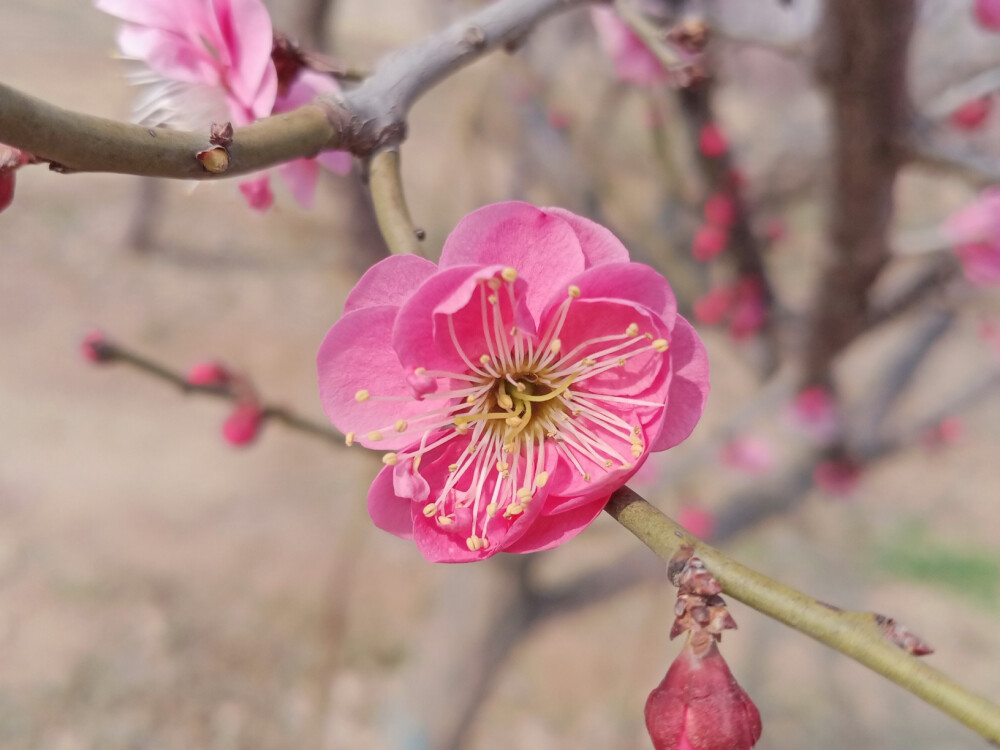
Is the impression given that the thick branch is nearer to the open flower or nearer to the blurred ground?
the open flower

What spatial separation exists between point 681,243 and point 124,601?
1697 mm

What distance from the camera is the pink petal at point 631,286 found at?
360 millimetres

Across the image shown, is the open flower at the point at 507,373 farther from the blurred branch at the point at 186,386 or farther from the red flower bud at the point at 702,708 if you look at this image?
the blurred branch at the point at 186,386

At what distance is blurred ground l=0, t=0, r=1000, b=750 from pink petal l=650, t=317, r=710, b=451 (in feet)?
→ 2.89

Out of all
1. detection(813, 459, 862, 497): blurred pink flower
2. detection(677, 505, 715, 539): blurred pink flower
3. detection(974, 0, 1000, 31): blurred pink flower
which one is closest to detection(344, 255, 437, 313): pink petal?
detection(974, 0, 1000, 31): blurred pink flower

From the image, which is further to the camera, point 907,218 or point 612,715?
point 907,218

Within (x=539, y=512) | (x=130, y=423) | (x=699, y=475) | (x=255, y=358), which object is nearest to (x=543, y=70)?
(x=699, y=475)

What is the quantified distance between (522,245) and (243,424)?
2.09ft

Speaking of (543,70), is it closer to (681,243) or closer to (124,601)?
(681,243)

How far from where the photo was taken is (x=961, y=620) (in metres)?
2.19

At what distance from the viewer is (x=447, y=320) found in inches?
15.0

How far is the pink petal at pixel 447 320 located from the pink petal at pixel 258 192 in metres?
0.18

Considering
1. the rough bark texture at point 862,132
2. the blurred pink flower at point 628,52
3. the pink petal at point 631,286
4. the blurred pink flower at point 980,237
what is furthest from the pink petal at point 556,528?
the blurred pink flower at point 980,237

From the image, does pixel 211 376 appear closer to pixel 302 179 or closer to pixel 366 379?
pixel 302 179
